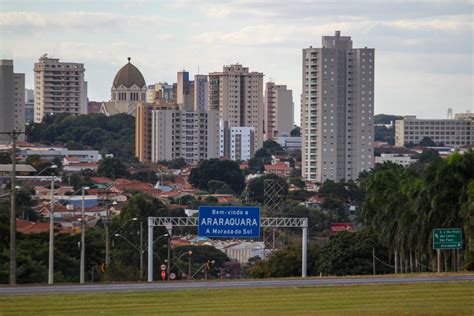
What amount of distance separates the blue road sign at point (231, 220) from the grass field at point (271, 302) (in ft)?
59.6

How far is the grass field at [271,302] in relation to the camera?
4388 cm

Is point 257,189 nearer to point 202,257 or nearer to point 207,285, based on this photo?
point 202,257

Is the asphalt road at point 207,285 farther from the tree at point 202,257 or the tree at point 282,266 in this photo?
the tree at point 202,257

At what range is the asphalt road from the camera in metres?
49.4

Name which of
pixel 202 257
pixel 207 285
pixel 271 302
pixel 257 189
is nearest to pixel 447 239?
pixel 207 285

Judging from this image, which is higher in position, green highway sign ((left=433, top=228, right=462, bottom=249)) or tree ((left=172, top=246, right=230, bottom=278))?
green highway sign ((left=433, top=228, right=462, bottom=249))

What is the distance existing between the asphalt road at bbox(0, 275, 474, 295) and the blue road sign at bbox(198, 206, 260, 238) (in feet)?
45.8

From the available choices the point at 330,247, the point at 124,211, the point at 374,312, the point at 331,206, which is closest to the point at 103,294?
the point at 374,312

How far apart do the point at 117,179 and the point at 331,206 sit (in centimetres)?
3989

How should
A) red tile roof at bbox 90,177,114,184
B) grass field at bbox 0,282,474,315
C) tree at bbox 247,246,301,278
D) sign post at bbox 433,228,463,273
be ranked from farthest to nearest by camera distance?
red tile roof at bbox 90,177,114,184
tree at bbox 247,246,301,278
sign post at bbox 433,228,463,273
grass field at bbox 0,282,474,315

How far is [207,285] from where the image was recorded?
5175 cm

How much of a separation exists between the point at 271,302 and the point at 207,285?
18.8 ft

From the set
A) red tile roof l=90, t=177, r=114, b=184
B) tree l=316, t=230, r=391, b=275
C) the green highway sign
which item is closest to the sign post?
the green highway sign

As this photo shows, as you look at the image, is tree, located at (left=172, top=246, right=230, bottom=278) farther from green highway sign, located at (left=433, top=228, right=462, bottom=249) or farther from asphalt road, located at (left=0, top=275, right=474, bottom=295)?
asphalt road, located at (left=0, top=275, right=474, bottom=295)
